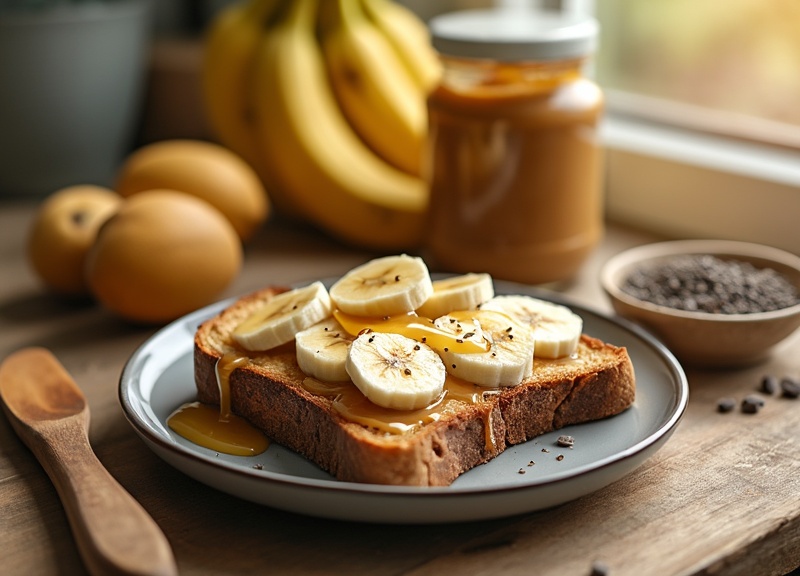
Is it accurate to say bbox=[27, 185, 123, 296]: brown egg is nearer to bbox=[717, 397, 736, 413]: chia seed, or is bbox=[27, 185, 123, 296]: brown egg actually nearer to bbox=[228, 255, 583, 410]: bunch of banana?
bbox=[228, 255, 583, 410]: bunch of banana

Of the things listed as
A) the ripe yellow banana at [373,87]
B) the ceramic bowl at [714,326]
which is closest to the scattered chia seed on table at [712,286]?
the ceramic bowl at [714,326]

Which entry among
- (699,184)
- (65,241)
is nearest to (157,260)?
(65,241)

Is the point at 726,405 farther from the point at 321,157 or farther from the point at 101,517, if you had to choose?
the point at 321,157

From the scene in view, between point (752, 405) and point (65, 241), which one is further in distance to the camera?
point (65, 241)

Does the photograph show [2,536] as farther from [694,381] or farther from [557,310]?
[694,381]

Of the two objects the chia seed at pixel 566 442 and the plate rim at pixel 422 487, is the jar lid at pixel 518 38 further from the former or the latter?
the chia seed at pixel 566 442

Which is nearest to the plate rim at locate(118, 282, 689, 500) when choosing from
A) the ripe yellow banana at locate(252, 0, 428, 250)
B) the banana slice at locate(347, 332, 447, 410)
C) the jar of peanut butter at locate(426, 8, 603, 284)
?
the banana slice at locate(347, 332, 447, 410)

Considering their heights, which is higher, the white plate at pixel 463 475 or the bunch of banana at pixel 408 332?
the bunch of banana at pixel 408 332
